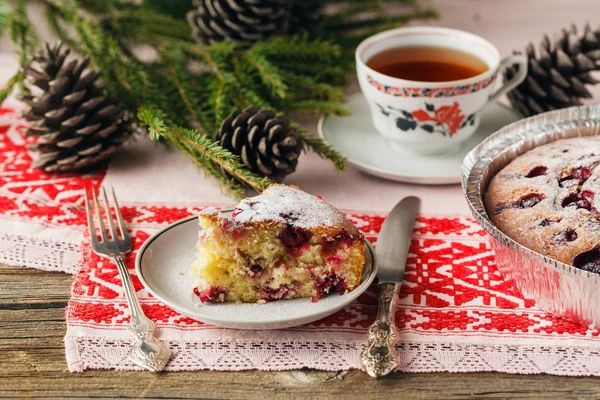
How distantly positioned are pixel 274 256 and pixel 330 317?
0.58 feet

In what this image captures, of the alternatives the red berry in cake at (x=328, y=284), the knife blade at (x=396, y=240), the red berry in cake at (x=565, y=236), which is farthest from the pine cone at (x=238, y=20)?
the red berry in cake at (x=565, y=236)

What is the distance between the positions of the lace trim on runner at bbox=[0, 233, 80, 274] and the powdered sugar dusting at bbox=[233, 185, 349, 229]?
490 millimetres

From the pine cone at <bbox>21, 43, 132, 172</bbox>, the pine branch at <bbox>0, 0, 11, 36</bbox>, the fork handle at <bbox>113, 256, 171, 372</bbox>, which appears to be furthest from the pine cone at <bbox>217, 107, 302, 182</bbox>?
the pine branch at <bbox>0, 0, 11, 36</bbox>

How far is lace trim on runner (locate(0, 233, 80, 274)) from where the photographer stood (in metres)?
1.69

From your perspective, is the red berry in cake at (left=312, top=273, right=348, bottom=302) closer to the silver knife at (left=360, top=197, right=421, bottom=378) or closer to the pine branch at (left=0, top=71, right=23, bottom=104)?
the silver knife at (left=360, top=197, right=421, bottom=378)

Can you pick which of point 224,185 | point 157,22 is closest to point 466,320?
point 224,185

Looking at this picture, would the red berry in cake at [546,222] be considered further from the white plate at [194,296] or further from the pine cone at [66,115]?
the pine cone at [66,115]

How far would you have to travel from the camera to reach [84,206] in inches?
75.7

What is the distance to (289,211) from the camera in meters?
1.46

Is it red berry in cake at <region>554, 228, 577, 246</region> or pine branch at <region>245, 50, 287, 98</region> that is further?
pine branch at <region>245, 50, 287, 98</region>

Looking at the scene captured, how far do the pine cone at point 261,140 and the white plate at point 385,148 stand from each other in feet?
0.74

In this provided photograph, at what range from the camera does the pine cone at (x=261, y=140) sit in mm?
1858

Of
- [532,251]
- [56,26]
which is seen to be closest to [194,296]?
[532,251]

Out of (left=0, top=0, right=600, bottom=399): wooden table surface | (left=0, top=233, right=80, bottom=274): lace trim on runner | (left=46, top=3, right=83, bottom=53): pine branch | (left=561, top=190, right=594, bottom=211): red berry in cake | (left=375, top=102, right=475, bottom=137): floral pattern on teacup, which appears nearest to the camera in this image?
(left=0, top=0, right=600, bottom=399): wooden table surface
